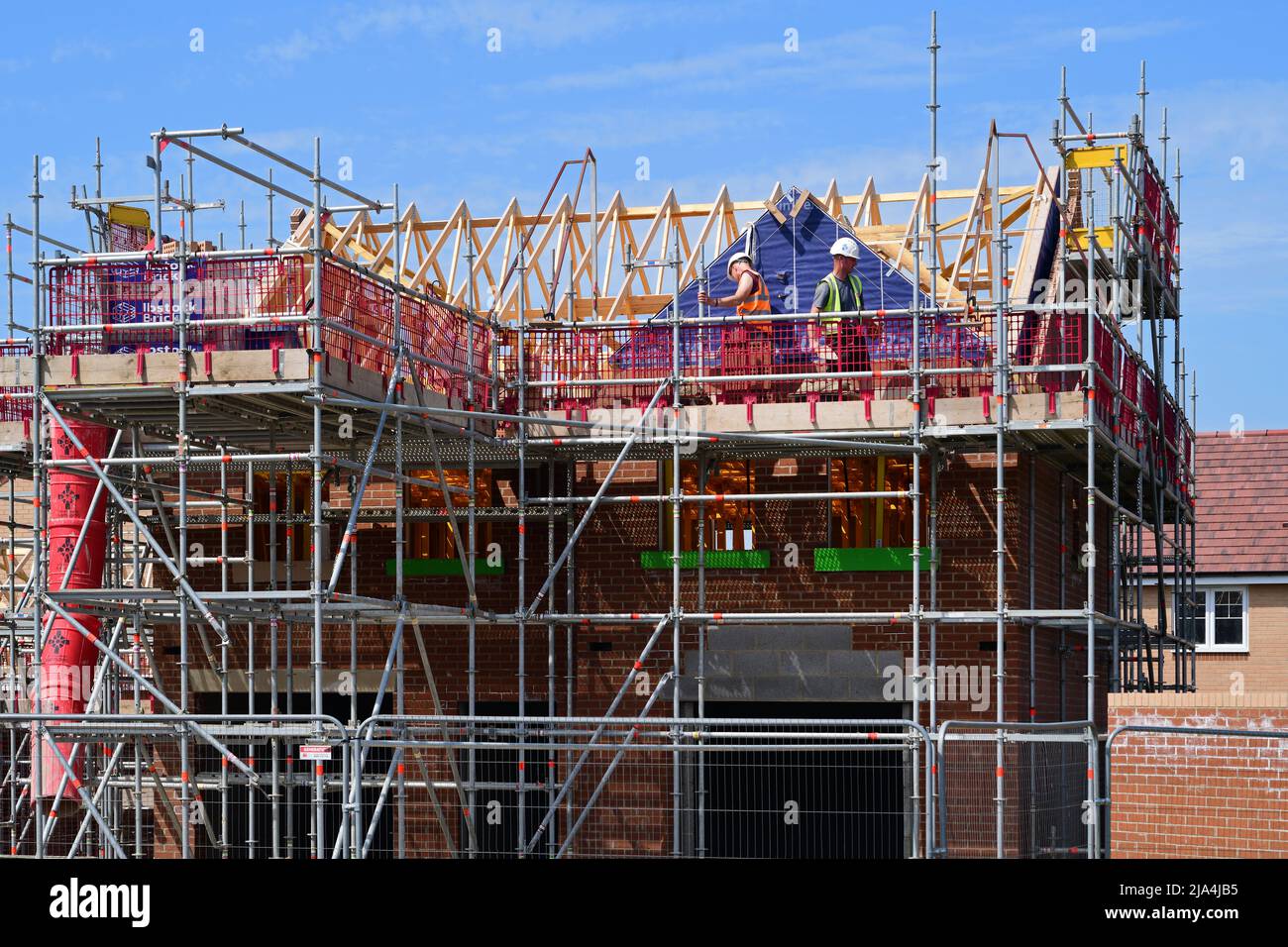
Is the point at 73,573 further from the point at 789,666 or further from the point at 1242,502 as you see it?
the point at 1242,502

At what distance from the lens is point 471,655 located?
22.0 metres

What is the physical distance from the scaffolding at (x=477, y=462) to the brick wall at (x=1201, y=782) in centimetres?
164

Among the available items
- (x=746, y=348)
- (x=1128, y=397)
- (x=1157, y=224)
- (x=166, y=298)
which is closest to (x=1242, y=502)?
(x=1157, y=224)

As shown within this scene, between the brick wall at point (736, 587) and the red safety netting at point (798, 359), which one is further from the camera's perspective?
the brick wall at point (736, 587)

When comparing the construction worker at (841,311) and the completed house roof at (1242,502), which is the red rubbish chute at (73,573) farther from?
the completed house roof at (1242,502)

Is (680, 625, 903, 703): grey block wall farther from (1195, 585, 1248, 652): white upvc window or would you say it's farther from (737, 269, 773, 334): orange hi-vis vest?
(1195, 585, 1248, 652): white upvc window

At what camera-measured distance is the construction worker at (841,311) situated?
21.7m

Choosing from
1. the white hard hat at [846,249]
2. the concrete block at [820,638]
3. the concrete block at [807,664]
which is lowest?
the concrete block at [807,664]

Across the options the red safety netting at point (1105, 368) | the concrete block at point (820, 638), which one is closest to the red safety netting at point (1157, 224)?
the red safety netting at point (1105, 368)

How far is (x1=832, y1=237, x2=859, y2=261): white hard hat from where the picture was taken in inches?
889

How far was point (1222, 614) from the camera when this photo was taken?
36344 millimetres

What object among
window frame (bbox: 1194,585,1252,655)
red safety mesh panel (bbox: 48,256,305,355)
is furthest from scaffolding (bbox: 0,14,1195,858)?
window frame (bbox: 1194,585,1252,655)
